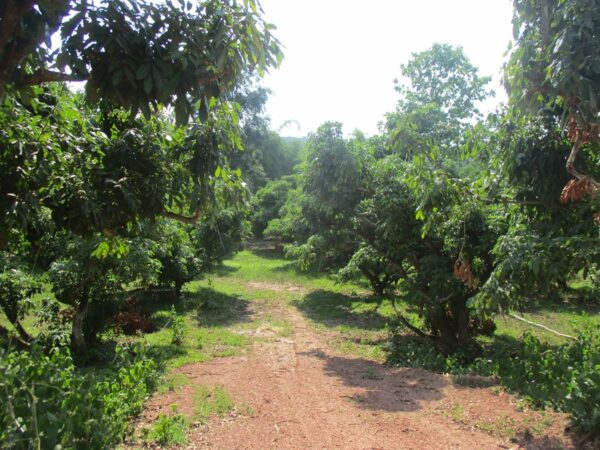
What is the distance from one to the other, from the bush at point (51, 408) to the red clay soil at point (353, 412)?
1.15 metres

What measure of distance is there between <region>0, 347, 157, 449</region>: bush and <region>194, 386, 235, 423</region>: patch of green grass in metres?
1.11

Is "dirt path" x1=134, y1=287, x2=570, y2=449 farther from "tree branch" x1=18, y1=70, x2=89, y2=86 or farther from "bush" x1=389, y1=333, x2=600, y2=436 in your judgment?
"tree branch" x1=18, y1=70, x2=89, y2=86

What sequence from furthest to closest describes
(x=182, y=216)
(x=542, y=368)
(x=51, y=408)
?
(x=542, y=368)
(x=182, y=216)
(x=51, y=408)

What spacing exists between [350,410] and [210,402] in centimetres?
173

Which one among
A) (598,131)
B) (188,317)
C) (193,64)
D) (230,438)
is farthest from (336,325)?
(193,64)

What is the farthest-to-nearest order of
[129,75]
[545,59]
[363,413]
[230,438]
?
[363,413]
[230,438]
[545,59]
[129,75]

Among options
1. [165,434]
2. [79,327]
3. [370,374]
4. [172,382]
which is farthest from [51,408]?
[79,327]

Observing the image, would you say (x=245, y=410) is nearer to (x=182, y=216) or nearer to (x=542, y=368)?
(x=182, y=216)

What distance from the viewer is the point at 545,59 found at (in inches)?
167

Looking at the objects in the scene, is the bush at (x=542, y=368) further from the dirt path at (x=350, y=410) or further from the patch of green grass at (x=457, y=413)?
the patch of green grass at (x=457, y=413)

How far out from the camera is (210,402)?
560 cm

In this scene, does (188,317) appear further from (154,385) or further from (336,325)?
(154,385)

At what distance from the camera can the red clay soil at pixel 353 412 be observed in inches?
175

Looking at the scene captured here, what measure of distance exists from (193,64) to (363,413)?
14.3 feet
